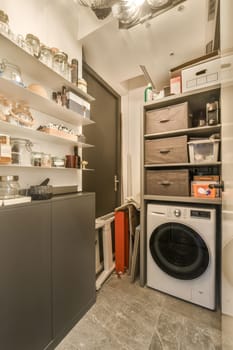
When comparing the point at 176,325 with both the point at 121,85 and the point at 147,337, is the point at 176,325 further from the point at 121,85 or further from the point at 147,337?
the point at 121,85

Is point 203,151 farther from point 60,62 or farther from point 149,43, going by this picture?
point 60,62

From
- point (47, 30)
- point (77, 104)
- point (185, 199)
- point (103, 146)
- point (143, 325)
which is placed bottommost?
point (143, 325)

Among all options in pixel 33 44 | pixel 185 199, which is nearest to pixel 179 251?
pixel 185 199

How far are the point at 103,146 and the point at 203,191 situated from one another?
1.48 meters

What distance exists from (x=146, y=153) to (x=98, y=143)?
2.53 ft

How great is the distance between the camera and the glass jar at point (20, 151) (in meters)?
1.18

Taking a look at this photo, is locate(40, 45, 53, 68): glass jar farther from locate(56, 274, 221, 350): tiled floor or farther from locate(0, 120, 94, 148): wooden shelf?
locate(56, 274, 221, 350): tiled floor

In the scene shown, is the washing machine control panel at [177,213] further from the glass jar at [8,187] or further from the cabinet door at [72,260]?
the glass jar at [8,187]

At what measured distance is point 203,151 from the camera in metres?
1.71

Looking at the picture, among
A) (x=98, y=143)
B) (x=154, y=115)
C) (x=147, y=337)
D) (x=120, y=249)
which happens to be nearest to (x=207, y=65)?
(x=154, y=115)

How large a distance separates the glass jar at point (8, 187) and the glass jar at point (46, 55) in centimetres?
93

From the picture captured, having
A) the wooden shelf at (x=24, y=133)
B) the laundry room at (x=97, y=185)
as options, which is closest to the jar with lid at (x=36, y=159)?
the laundry room at (x=97, y=185)

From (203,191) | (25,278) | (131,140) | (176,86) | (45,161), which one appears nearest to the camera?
(25,278)

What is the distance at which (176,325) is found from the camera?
140 cm
